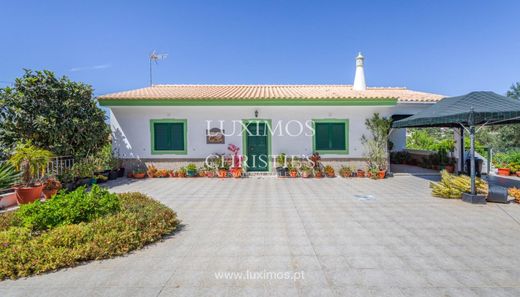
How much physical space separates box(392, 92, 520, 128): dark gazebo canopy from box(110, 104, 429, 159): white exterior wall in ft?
9.16

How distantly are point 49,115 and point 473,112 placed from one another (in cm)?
1322

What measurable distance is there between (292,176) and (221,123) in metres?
4.15

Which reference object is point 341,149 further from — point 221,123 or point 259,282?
point 259,282

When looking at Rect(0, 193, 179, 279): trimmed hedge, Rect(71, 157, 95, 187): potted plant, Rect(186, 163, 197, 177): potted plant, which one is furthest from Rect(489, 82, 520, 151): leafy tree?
Rect(71, 157, 95, 187): potted plant

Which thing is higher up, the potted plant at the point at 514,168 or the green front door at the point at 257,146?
the green front door at the point at 257,146

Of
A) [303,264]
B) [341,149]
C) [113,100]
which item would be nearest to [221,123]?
[113,100]

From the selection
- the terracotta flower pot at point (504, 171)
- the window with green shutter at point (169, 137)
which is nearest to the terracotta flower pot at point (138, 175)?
the window with green shutter at point (169, 137)

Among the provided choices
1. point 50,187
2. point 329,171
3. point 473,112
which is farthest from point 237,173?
point 473,112

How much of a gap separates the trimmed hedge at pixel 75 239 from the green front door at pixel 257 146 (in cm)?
699

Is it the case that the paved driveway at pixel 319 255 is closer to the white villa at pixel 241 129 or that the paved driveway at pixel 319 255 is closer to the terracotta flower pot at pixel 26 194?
the terracotta flower pot at pixel 26 194

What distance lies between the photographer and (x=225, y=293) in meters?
2.86

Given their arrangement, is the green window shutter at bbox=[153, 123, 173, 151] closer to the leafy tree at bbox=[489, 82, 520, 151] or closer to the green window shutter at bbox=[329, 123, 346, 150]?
the green window shutter at bbox=[329, 123, 346, 150]

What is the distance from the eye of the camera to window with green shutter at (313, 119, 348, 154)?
454 inches

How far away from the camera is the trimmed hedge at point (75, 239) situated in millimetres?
3332
